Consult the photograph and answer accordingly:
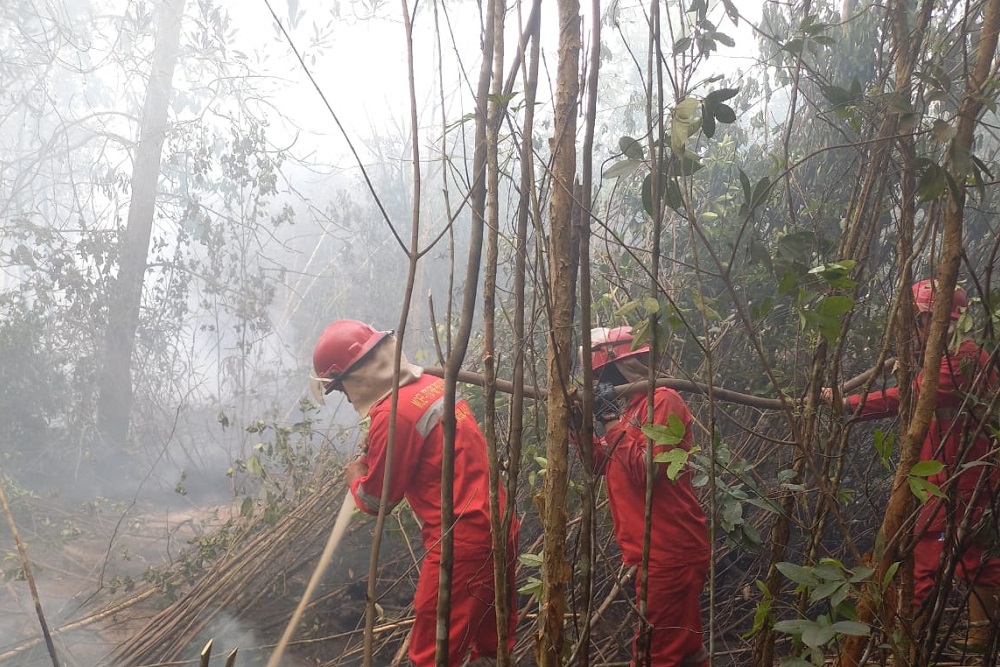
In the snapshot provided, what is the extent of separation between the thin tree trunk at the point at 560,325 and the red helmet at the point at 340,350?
1.46 metres

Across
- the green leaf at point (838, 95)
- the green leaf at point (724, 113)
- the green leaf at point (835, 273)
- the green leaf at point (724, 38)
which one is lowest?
the green leaf at point (835, 273)

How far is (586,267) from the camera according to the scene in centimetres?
126

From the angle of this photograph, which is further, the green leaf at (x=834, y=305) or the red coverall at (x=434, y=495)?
the red coverall at (x=434, y=495)

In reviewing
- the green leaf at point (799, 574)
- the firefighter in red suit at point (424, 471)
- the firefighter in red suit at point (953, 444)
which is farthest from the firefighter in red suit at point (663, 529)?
the green leaf at point (799, 574)

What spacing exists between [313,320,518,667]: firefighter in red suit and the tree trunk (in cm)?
702

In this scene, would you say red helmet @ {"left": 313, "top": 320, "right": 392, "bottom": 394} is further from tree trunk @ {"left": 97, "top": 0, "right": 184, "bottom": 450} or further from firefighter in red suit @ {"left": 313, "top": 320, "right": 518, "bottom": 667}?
tree trunk @ {"left": 97, "top": 0, "right": 184, "bottom": 450}

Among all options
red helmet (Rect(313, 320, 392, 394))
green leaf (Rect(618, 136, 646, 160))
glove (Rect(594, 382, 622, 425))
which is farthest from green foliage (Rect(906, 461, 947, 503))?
red helmet (Rect(313, 320, 392, 394))

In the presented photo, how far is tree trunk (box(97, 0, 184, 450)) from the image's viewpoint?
8500 millimetres

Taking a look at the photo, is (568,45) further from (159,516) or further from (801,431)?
(159,516)

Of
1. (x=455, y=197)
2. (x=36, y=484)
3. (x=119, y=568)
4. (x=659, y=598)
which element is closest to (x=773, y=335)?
(x=659, y=598)

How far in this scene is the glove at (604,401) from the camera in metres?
2.24

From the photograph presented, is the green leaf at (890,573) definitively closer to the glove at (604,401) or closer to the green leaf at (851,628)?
the green leaf at (851,628)

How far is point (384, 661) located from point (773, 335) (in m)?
2.75

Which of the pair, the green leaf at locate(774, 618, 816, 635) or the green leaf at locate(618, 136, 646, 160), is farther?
the green leaf at locate(618, 136, 646, 160)
